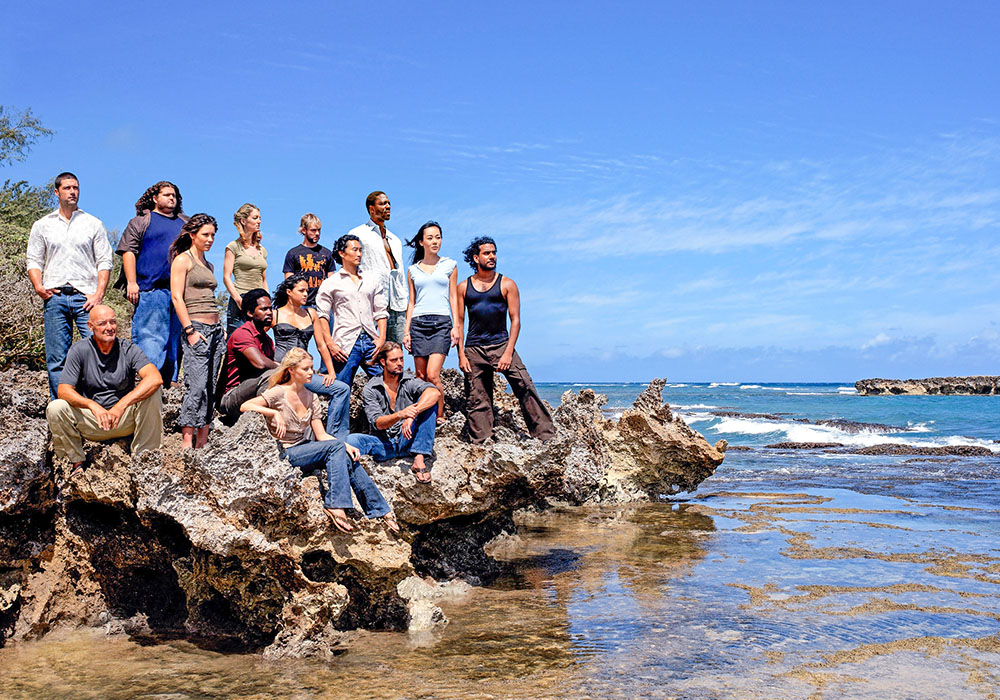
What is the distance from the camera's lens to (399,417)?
671cm

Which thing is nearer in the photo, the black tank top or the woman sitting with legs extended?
the woman sitting with legs extended

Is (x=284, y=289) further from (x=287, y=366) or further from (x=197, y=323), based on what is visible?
(x=287, y=366)

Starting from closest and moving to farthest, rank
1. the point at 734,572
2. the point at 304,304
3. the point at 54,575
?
the point at 54,575, the point at 304,304, the point at 734,572

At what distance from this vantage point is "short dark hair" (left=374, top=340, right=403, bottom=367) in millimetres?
7005

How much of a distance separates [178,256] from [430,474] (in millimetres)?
2980

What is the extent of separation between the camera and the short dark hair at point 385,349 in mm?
7005

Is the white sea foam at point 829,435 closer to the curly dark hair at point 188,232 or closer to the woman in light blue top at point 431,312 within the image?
the woman in light blue top at point 431,312

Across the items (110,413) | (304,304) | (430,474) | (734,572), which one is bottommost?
(734,572)

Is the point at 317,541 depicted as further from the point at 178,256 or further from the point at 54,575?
the point at 178,256

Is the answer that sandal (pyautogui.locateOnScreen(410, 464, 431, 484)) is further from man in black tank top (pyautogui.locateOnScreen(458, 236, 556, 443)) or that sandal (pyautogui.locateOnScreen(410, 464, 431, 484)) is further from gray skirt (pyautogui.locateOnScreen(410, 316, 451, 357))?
gray skirt (pyautogui.locateOnScreen(410, 316, 451, 357))

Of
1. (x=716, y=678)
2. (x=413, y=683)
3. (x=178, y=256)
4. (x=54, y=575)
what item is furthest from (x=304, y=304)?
(x=716, y=678)

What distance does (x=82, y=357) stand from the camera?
593cm

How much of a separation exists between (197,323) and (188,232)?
87cm

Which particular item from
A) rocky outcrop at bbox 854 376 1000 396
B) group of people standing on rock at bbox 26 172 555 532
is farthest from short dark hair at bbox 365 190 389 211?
rocky outcrop at bbox 854 376 1000 396
